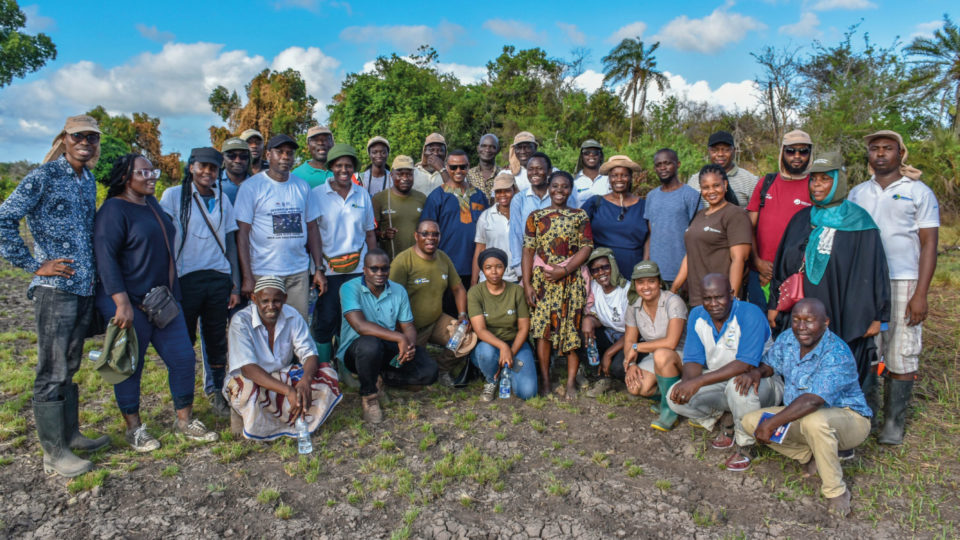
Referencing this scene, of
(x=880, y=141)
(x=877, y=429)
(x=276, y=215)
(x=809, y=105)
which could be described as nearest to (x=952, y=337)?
(x=877, y=429)

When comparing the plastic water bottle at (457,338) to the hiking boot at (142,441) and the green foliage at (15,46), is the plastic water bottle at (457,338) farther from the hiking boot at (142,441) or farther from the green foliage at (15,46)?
the green foliage at (15,46)

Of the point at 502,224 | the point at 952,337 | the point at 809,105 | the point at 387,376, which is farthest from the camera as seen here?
the point at 809,105

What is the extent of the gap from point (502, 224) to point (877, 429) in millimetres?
3686

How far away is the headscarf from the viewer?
14.2 ft

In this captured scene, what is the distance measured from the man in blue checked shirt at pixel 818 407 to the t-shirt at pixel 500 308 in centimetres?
222

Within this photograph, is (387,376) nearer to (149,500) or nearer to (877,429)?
(149,500)

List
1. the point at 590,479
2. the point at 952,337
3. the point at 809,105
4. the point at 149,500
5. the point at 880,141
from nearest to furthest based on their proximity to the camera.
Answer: the point at 149,500 → the point at 590,479 → the point at 880,141 → the point at 952,337 → the point at 809,105

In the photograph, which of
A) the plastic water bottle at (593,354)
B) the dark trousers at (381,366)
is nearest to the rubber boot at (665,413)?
the plastic water bottle at (593,354)

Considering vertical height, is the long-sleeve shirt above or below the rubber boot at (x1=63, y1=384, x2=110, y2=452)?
above

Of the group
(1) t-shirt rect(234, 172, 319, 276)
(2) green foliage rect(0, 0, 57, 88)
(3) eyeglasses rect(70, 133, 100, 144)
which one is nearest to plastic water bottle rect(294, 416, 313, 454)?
(1) t-shirt rect(234, 172, 319, 276)

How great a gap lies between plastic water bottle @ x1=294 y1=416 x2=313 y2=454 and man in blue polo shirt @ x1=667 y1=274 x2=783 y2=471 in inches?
109

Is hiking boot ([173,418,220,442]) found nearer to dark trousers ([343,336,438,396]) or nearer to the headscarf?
dark trousers ([343,336,438,396])

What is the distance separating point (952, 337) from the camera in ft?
22.4

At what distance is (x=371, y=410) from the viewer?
5000 millimetres
